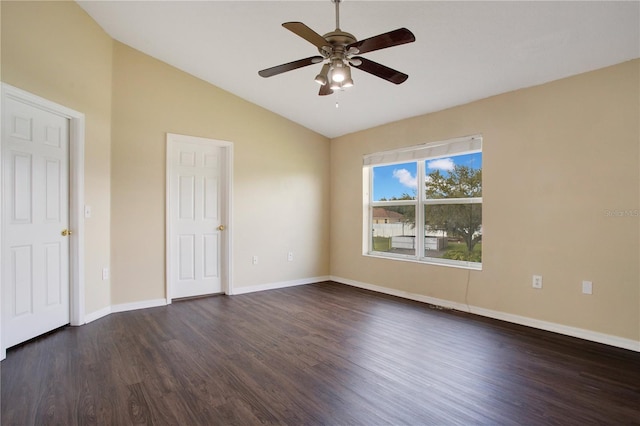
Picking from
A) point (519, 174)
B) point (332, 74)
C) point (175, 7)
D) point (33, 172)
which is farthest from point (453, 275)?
point (33, 172)

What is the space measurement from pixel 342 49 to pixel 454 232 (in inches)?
113

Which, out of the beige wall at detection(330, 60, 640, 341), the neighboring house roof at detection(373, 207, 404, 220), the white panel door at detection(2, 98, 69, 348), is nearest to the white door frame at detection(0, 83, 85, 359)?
the white panel door at detection(2, 98, 69, 348)

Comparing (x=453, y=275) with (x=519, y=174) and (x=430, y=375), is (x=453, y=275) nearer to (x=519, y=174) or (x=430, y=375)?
(x=519, y=174)

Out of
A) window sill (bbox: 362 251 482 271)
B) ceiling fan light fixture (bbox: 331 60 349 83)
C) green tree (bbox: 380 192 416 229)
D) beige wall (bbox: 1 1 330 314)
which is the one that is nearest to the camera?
ceiling fan light fixture (bbox: 331 60 349 83)

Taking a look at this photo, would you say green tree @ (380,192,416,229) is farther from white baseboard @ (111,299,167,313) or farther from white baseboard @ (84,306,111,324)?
white baseboard @ (84,306,111,324)

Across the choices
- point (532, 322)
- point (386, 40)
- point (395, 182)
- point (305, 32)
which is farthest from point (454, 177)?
point (305, 32)

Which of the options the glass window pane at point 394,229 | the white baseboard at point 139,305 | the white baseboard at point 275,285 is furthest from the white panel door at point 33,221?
the glass window pane at point 394,229

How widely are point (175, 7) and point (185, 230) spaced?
2.58 metres

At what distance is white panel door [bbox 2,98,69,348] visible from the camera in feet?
8.75

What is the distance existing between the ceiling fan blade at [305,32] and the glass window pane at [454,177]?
2.64 meters

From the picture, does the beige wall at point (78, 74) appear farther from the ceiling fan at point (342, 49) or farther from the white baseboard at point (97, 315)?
the ceiling fan at point (342, 49)

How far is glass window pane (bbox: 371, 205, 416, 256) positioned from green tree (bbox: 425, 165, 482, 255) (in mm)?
297

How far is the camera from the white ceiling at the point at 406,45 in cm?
247

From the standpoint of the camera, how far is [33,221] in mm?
2902
